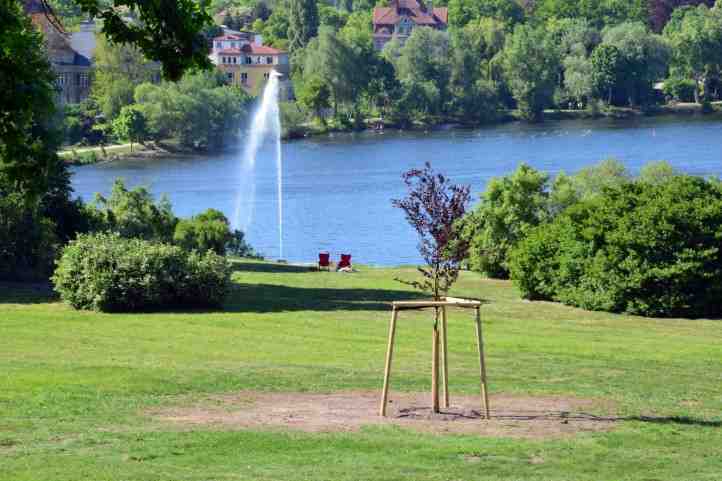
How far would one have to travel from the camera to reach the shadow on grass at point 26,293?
120ft

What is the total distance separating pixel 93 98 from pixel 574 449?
463 feet

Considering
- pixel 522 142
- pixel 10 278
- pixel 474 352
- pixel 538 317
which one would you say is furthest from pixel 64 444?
pixel 522 142

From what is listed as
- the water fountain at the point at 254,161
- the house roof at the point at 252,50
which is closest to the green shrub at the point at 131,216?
the water fountain at the point at 254,161

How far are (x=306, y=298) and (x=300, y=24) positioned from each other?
15939cm

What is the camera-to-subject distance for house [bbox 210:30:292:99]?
18275cm

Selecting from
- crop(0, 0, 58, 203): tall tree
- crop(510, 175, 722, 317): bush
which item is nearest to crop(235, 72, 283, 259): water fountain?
crop(510, 175, 722, 317): bush

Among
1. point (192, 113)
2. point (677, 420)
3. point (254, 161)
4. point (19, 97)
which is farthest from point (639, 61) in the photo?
point (19, 97)

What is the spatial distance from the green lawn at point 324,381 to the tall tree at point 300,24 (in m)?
156

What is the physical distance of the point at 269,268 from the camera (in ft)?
163

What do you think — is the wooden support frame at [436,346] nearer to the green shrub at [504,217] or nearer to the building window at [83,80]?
the green shrub at [504,217]

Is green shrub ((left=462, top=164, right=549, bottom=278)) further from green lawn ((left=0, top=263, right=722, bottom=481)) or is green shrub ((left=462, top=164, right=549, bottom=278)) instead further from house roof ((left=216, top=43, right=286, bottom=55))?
house roof ((left=216, top=43, right=286, bottom=55))

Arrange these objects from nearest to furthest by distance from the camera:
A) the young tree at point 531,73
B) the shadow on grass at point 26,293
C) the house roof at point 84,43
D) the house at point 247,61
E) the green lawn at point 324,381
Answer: the green lawn at point 324,381, the shadow on grass at point 26,293, the young tree at point 531,73, the house roof at point 84,43, the house at point 247,61

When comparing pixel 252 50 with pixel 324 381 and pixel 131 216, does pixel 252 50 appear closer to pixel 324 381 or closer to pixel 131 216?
pixel 131 216

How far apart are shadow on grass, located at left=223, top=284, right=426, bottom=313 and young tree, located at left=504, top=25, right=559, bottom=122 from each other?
121029 mm
